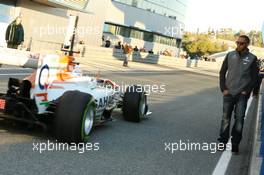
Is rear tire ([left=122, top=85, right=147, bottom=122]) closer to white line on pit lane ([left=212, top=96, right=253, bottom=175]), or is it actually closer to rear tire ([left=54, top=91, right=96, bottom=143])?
white line on pit lane ([left=212, top=96, right=253, bottom=175])

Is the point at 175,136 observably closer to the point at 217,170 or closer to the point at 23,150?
the point at 217,170

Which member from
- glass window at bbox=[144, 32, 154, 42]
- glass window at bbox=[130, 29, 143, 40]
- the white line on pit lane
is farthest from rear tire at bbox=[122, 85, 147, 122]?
glass window at bbox=[144, 32, 154, 42]

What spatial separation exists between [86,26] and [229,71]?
39.7 metres

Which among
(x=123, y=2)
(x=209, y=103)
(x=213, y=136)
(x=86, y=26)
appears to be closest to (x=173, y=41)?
(x=123, y=2)

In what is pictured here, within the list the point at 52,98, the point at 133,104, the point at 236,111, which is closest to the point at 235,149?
the point at 236,111

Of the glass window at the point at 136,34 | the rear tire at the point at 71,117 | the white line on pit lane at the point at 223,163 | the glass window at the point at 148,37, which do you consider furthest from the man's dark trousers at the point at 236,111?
the glass window at the point at 148,37

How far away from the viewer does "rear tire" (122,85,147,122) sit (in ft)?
30.9

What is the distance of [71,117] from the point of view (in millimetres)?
6605

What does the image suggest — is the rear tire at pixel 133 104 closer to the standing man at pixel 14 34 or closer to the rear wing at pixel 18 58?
the rear wing at pixel 18 58

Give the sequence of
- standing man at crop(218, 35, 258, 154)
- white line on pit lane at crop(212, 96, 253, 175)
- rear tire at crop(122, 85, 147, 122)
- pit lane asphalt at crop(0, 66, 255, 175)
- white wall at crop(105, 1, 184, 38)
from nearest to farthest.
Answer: pit lane asphalt at crop(0, 66, 255, 175) → white line on pit lane at crop(212, 96, 253, 175) → standing man at crop(218, 35, 258, 154) → rear tire at crop(122, 85, 147, 122) → white wall at crop(105, 1, 184, 38)

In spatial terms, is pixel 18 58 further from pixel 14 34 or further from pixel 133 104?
pixel 14 34

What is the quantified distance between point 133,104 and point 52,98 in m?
2.50

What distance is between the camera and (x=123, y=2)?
225ft

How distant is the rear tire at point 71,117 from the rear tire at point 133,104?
2638 mm
